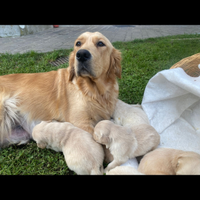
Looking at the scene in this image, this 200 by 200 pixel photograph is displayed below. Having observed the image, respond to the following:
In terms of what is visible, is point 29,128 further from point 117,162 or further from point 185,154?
point 185,154

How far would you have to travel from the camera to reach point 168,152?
1.73 m

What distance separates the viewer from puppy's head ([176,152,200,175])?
57.6 inches

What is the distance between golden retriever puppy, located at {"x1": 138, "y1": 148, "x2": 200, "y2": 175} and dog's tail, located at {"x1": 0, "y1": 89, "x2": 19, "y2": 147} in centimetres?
175

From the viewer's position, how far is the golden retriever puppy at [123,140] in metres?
1.72

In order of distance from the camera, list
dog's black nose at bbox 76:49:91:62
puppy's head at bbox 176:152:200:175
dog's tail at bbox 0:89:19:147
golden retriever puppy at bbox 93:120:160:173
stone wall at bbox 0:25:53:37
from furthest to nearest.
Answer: stone wall at bbox 0:25:53:37 < dog's tail at bbox 0:89:19:147 < dog's black nose at bbox 76:49:91:62 < golden retriever puppy at bbox 93:120:160:173 < puppy's head at bbox 176:152:200:175

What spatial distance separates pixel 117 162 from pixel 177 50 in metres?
4.49

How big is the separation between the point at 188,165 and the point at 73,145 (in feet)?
3.60

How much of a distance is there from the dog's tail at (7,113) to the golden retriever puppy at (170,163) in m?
1.75

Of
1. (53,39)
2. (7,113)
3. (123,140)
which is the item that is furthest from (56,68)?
(53,39)

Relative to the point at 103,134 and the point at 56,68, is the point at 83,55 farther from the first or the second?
the point at 56,68

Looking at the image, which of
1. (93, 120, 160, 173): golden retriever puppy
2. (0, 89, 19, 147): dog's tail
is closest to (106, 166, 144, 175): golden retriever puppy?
(93, 120, 160, 173): golden retriever puppy

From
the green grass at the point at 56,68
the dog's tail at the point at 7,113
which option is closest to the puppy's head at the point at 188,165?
the green grass at the point at 56,68

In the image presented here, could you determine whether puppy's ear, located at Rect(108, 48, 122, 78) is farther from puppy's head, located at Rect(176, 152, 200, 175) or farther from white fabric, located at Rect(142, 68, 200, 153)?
puppy's head, located at Rect(176, 152, 200, 175)

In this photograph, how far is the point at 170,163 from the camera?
160cm
